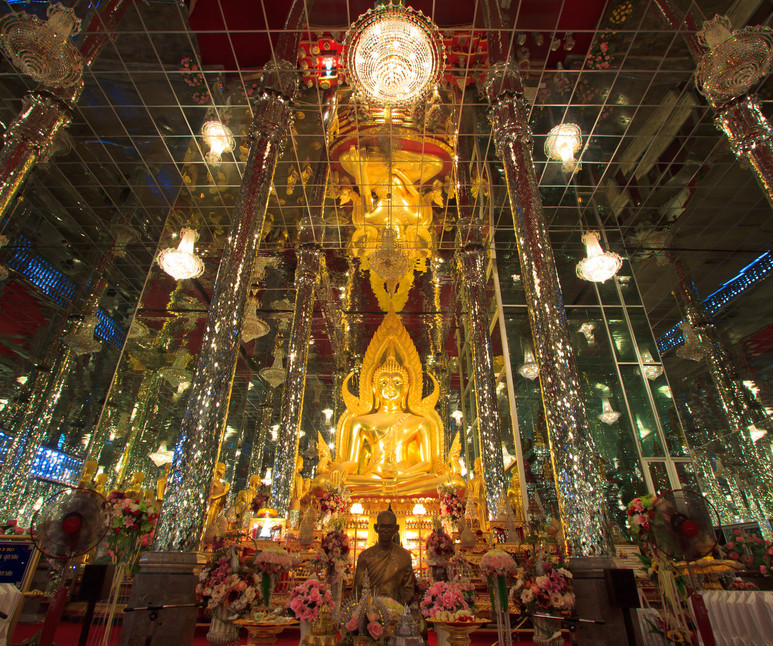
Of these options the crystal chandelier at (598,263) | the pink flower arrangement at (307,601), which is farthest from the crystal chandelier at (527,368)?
the pink flower arrangement at (307,601)

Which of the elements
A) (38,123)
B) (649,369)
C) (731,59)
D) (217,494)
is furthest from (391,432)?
(731,59)

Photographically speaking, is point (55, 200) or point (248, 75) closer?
point (248, 75)

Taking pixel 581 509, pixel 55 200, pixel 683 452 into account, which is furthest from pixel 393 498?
pixel 55 200

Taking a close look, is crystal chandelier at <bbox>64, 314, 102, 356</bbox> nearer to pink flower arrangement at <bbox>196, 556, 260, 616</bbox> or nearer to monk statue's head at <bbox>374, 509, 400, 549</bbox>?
→ pink flower arrangement at <bbox>196, 556, 260, 616</bbox>

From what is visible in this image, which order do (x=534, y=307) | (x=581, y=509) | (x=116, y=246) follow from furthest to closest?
(x=116, y=246) < (x=534, y=307) < (x=581, y=509)

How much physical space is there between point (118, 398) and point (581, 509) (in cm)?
974

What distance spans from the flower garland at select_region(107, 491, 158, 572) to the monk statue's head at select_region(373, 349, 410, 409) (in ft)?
19.8

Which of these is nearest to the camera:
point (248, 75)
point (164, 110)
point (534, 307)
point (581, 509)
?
point (581, 509)

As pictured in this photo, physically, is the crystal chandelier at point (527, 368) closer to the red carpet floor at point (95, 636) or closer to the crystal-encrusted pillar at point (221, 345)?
the red carpet floor at point (95, 636)

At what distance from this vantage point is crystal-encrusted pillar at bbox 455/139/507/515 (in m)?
6.96

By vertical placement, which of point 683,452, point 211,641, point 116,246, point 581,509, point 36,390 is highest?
point 116,246

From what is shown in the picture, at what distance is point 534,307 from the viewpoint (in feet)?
15.2

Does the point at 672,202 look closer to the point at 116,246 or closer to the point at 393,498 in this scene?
the point at 393,498

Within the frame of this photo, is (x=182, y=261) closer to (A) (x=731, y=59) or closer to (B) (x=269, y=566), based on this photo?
(B) (x=269, y=566)
